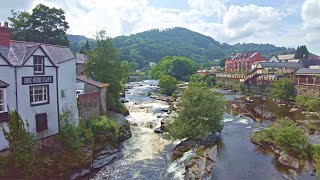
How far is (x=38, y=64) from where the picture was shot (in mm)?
24844

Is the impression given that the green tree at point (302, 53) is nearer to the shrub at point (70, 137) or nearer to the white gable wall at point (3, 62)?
the shrub at point (70, 137)

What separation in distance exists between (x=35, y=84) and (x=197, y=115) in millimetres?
16969

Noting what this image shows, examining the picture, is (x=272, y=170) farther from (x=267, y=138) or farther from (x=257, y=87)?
(x=257, y=87)

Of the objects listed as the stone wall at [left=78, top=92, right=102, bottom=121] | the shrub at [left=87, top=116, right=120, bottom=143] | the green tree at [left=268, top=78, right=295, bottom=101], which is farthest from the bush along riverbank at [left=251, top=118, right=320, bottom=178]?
the green tree at [left=268, top=78, right=295, bottom=101]

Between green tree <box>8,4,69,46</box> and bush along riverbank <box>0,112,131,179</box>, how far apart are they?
29.1 m

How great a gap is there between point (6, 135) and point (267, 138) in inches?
1019

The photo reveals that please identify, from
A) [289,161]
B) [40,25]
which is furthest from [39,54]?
[40,25]

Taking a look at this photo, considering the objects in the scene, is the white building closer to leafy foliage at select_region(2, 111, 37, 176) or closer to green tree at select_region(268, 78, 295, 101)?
leafy foliage at select_region(2, 111, 37, 176)

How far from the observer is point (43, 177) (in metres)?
21.9

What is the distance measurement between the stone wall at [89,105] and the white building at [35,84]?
3108 mm

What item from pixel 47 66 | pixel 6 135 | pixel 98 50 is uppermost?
pixel 98 50

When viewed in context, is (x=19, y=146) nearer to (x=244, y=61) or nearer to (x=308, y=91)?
(x=308, y=91)

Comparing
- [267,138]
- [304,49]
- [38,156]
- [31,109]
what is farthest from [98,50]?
[304,49]

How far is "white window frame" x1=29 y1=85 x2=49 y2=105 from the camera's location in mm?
24453
